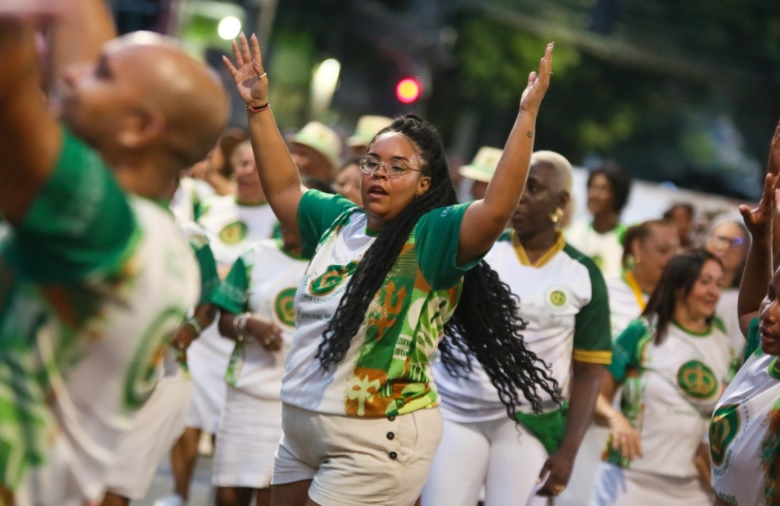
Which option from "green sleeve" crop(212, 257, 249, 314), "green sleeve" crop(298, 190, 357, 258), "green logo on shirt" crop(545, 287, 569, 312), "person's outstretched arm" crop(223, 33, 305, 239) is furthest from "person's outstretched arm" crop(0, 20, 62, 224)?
"green sleeve" crop(212, 257, 249, 314)

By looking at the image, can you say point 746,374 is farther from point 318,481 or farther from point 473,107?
point 473,107

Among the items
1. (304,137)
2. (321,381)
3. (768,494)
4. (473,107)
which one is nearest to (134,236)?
(321,381)

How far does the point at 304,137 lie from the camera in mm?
10055

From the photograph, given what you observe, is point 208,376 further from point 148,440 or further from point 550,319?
point 550,319

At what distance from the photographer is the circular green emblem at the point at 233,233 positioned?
29.6ft

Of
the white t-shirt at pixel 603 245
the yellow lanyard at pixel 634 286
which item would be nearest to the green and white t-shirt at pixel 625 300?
the yellow lanyard at pixel 634 286

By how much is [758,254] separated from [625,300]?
3.54 m

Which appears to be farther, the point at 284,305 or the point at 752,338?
the point at 284,305

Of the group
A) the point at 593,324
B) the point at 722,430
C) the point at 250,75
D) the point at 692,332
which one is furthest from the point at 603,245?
the point at 250,75

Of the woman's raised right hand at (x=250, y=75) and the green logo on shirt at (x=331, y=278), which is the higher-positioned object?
the woman's raised right hand at (x=250, y=75)

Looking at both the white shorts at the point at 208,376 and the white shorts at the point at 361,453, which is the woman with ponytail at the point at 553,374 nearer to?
the white shorts at the point at 361,453

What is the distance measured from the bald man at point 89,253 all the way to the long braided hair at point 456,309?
1.55m

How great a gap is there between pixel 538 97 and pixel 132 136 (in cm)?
201

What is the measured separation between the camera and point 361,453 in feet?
16.2
